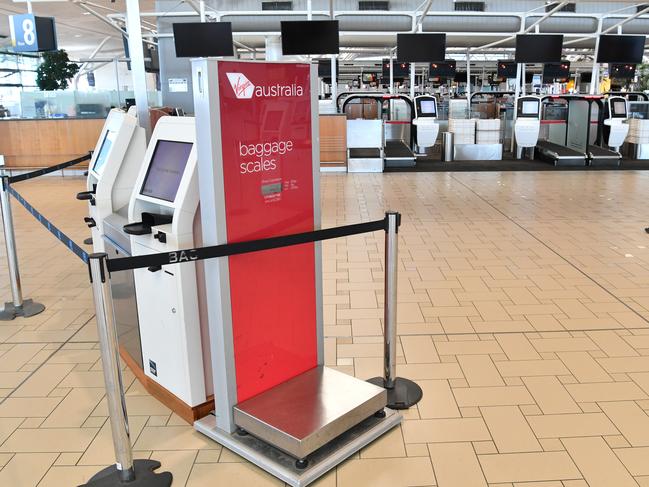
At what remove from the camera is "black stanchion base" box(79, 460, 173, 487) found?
94.3 inches

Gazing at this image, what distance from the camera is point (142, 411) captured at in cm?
301

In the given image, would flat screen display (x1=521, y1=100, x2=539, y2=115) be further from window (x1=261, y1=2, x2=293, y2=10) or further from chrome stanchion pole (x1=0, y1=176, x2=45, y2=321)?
chrome stanchion pole (x1=0, y1=176, x2=45, y2=321)

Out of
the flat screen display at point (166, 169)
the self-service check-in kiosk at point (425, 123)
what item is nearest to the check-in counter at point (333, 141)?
the self-service check-in kiosk at point (425, 123)

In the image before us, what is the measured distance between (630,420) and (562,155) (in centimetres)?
1110

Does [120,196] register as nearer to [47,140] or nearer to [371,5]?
[47,140]

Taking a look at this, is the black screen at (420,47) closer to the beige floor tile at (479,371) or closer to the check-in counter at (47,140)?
the check-in counter at (47,140)

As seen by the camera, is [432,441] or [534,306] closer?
[432,441]

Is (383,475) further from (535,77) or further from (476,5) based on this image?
(535,77)

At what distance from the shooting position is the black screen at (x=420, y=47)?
12.0 m

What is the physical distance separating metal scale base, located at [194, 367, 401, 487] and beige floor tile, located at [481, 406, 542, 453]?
440 millimetres

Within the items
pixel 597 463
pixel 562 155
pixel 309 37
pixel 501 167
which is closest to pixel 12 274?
pixel 597 463

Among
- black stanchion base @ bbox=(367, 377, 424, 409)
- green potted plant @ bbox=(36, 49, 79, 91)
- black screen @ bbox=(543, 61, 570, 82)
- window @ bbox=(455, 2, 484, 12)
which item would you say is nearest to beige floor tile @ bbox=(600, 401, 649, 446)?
black stanchion base @ bbox=(367, 377, 424, 409)

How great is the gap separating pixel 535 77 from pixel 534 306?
85.3 ft

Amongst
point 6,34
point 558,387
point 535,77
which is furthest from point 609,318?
point 535,77
